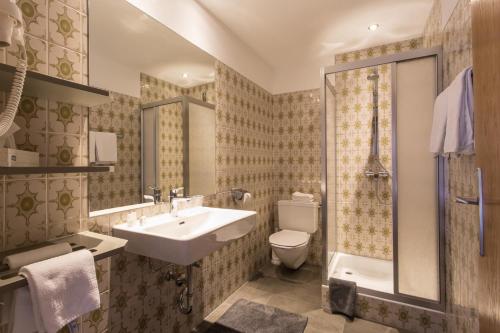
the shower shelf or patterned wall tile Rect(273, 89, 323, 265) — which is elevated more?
patterned wall tile Rect(273, 89, 323, 265)

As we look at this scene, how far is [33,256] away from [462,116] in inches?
71.2

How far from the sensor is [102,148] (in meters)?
1.35

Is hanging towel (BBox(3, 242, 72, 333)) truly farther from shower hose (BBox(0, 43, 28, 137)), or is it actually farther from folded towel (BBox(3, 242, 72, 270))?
shower hose (BBox(0, 43, 28, 137))

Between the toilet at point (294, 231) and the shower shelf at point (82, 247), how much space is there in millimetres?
1714

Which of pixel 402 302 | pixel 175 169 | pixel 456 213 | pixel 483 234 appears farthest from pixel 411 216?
pixel 175 169

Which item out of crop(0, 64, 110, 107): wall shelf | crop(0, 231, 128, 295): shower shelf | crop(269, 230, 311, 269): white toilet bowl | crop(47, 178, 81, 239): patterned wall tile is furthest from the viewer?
crop(269, 230, 311, 269): white toilet bowl

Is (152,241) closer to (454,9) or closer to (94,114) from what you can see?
(94,114)

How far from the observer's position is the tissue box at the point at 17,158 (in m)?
0.81

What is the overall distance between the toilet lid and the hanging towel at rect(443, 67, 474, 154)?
1646mm

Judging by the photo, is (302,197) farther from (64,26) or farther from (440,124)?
(64,26)

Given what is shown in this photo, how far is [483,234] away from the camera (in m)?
0.78

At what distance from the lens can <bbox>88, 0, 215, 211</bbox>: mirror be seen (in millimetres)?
1360

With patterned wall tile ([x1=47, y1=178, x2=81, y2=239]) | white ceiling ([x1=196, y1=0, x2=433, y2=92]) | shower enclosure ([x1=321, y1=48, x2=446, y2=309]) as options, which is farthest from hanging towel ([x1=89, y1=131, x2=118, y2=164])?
shower enclosure ([x1=321, y1=48, x2=446, y2=309])

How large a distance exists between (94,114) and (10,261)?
0.79 metres
